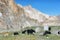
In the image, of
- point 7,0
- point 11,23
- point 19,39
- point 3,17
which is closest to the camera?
point 19,39

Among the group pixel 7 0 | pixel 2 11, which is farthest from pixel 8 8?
pixel 7 0

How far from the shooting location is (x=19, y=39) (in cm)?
2189

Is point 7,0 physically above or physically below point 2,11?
above

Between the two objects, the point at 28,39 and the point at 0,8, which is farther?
the point at 0,8

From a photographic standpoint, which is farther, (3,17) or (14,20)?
(14,20)

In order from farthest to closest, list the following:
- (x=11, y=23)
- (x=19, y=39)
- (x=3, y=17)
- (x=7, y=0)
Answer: (x=7, y=0) → (x=11, y=23) → (x=3, y=17) → (x=19, y=39)

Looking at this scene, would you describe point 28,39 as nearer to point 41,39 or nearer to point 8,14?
point 41,39

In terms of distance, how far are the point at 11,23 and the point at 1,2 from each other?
9.58m

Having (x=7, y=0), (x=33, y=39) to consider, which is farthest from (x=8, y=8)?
(x=33, y=39)

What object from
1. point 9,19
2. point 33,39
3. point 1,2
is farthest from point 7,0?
point 33,39

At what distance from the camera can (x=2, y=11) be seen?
269 feet

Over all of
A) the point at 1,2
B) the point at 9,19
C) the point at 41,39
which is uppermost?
the point at 1,2

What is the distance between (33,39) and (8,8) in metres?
61.6

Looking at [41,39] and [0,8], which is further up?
[0,8]
